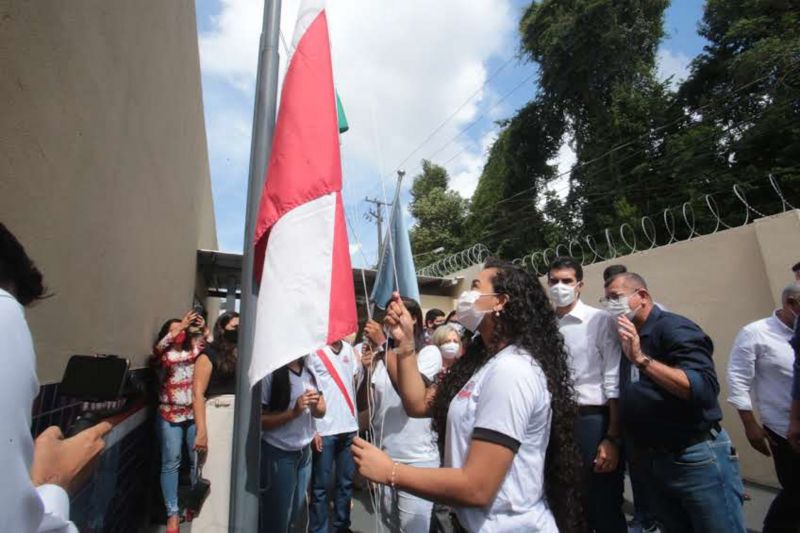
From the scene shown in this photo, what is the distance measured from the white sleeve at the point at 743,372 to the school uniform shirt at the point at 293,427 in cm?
287

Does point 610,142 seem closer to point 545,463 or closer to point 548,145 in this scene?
point 548,145

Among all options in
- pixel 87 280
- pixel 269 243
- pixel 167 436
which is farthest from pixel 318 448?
pixel 269 243

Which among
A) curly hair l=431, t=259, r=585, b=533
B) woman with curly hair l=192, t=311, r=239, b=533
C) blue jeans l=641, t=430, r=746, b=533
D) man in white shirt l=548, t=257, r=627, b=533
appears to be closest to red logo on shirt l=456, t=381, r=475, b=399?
curly hair l=431, t=259, r=585, b=533

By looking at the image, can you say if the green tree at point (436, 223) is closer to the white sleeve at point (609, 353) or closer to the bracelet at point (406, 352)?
the white sleeve at point (609, 353)

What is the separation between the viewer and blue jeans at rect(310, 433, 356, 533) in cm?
360

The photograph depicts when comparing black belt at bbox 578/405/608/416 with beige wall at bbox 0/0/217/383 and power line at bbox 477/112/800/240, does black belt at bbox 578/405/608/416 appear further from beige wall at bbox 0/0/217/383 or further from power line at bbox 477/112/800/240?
power line at bbox 477/112/800/240

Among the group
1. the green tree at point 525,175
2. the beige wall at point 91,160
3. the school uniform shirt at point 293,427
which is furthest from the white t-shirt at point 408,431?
the green tree at point 525,175

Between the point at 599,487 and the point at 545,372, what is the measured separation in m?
1.50

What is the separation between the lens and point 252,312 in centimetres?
207

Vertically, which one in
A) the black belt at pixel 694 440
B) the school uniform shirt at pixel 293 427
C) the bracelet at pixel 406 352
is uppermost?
the bracelet at pixel 406 352

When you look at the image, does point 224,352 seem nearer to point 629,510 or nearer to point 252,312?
point 252,312

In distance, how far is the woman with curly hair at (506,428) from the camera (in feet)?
4.62

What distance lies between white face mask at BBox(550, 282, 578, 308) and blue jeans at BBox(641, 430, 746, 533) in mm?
970

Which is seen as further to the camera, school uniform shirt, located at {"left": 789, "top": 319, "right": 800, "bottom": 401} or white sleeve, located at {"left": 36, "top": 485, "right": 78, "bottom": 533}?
school uniform shirt, located at {"left": 789, "top": 319, "right": 800, "bottom": 401}
